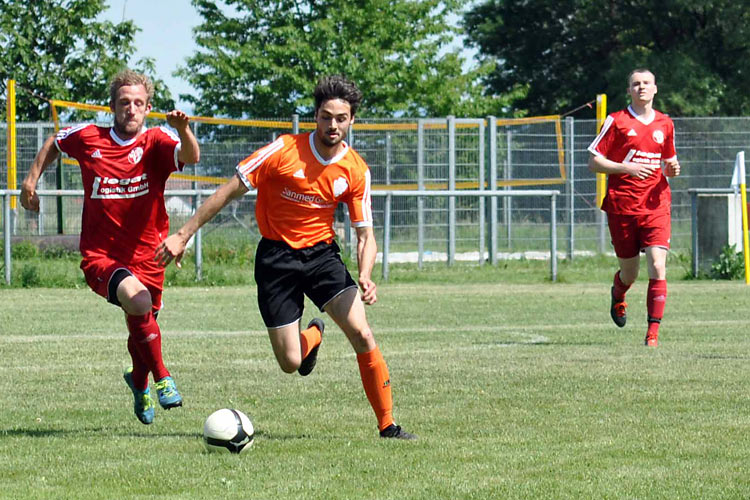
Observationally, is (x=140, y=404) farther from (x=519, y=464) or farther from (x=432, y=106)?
(x=432, y=106)

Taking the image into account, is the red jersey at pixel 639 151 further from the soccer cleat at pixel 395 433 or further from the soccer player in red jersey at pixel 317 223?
the soccer cleat at pixel 395 433

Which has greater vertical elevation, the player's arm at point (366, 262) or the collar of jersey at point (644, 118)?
the collar of jersey at point (644, 118)

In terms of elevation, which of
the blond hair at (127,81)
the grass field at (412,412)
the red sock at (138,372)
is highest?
the blond hair at (127,81)

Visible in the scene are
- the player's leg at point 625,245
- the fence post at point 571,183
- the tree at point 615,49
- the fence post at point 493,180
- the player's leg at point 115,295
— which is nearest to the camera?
the player's leg at point 115,295

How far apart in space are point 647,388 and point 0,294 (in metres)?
10.3

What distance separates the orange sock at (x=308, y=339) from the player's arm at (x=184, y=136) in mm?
1208

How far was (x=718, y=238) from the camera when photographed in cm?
1962

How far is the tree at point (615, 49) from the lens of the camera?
149 feet

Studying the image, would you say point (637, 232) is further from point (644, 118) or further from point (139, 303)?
point (139, 303)

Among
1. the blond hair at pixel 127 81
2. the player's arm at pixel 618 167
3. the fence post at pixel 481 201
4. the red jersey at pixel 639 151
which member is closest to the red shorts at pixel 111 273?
the blond hair at pixel 127 81

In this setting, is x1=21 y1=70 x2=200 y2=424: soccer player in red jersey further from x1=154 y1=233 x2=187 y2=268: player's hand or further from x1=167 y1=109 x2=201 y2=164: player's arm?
x1=154 y1=233 x2=187 y2=268: player's hand

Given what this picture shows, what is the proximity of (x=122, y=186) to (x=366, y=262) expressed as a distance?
153 centimetres

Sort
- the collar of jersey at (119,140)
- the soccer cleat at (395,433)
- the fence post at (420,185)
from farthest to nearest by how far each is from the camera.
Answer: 1. the fence post at (420,185)
2. the collar of jersey at (119,140)
3. the soccer cleat at (395,433)

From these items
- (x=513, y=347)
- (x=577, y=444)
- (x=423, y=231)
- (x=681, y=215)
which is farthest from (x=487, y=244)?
(x=577, y=444)
